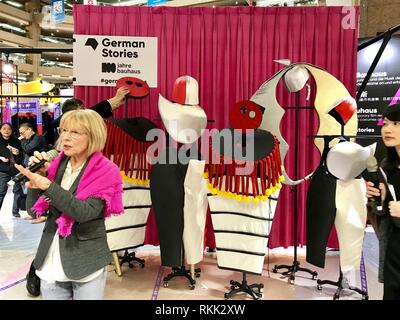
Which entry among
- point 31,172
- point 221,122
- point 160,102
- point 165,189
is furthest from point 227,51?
point 31,172

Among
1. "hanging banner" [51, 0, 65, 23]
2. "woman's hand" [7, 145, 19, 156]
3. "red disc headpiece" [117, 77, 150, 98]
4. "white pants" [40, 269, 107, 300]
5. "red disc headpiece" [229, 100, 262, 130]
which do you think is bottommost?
"white pants" [40, 269, 107, 300]

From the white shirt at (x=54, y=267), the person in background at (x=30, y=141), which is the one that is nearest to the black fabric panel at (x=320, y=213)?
the white shirt at (x=54, y=267)

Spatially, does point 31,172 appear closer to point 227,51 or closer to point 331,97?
point 331,97

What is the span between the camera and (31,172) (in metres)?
1.40

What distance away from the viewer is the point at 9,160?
16.7 ft

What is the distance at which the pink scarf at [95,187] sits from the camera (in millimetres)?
1471

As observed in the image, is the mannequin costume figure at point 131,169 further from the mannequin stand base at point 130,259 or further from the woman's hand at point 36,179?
the woman's hand at point 36,179

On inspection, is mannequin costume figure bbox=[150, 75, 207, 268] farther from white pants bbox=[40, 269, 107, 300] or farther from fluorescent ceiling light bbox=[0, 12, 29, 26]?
fluorescent ceiling light bbox=[0, 12, 29, 26]

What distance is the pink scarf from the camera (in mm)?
1471

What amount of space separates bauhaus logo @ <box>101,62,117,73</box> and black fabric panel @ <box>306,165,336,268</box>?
1900 millimetres

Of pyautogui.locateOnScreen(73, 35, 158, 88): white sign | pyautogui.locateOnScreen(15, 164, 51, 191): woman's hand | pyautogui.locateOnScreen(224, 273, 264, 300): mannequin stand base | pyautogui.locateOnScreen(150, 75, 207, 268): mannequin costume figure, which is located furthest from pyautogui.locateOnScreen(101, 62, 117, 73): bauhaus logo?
pyautogui.locateOnScreen(15, 164, 51, 191): woman's hand

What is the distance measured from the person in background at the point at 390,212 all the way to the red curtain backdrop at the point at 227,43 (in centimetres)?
173

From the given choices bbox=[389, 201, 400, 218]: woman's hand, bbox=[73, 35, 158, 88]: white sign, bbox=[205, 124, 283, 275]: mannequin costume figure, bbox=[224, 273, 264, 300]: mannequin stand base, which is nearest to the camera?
bbox=[389, 201, 400, 218]: woman's hand

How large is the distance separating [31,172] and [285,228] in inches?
105
